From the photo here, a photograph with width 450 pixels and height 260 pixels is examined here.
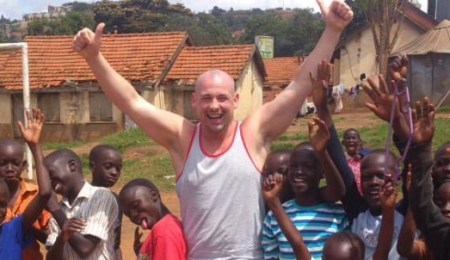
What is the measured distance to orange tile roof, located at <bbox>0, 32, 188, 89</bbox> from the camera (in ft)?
64.1

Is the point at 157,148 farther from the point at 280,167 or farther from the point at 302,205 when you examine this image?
the point at 302,205

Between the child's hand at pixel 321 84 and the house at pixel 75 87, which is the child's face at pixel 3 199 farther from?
the house at pixel 75 87

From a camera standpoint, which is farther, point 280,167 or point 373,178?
point 280,167

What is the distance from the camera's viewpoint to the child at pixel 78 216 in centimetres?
307

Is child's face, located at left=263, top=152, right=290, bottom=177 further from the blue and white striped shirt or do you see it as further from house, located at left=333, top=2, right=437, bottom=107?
house, located at left=333, top=2, right=437, bottom=107

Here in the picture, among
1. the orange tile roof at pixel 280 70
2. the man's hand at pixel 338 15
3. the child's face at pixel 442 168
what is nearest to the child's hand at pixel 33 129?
the man's hand at pixel 338 15

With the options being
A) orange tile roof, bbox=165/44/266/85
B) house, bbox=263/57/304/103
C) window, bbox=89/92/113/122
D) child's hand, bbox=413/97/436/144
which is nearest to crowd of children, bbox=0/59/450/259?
child's hand, bbox=413/97/436/144

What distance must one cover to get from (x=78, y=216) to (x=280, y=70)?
2859 centimetres

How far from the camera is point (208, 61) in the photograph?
2041 centimetres

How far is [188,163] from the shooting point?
285cm

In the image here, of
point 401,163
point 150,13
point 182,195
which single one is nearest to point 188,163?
point 182,195

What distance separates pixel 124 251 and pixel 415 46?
639 inches

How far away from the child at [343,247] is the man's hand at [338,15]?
875 millimetres

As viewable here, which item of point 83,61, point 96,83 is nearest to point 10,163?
point 96,83
